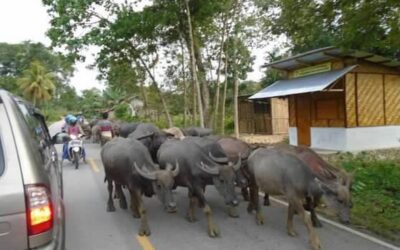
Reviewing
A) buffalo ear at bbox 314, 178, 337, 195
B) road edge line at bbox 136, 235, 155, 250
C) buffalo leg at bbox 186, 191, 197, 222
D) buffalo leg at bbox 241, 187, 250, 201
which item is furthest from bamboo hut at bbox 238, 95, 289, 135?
road edge line at bbox 136, 235, 155, 250

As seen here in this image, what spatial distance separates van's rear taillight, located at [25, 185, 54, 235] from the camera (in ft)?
10.9

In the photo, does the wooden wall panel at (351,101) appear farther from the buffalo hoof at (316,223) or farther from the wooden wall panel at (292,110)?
the buffalo hoof at (316,223)

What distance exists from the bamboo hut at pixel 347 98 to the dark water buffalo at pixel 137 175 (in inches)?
418

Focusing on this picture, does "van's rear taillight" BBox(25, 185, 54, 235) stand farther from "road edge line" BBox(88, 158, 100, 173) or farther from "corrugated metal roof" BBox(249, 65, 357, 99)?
"corrugated metal roof" BBox(249, 65, 357, 99)

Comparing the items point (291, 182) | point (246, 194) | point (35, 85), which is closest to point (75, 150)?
point (246, 194)

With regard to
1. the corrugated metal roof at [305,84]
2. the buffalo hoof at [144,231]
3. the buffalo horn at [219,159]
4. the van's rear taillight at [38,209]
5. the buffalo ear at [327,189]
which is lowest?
the buffalo hoof at [144,231]

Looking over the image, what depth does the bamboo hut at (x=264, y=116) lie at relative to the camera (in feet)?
98.5

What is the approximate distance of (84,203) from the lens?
959 cm

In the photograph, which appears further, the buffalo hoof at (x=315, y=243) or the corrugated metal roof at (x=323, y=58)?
the corrugated metal roof at (x=323, y=58)

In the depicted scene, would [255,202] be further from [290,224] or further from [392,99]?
[392,99]

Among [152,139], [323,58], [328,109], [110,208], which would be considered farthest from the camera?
[328,109]

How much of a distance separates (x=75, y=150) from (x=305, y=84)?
9715 millimetres

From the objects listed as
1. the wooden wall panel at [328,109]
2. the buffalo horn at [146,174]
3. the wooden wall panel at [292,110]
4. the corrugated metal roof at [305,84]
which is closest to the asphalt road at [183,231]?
the buffalo horn at [146,174]

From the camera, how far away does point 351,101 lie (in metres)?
18.6
